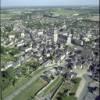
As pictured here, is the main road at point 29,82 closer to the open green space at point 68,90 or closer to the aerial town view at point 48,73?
the aerial town view at point 48,73

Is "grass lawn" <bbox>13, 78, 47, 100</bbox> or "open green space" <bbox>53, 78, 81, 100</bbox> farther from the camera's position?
"grass lawn" <bbox>13, 78, 47, 100</bbox>

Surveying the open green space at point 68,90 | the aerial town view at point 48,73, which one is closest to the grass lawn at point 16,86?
the aerial town view at point 48,73

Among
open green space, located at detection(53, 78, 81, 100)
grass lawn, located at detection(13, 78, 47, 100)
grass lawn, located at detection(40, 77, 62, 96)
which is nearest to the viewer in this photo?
open green space, located at detection(53, 78, 81, 100)

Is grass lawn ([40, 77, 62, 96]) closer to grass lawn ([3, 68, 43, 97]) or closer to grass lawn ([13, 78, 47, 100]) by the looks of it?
grass lawn ([13, 78, 47, 100])

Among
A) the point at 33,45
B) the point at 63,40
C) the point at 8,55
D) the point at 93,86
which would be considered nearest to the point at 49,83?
the point at 93,86

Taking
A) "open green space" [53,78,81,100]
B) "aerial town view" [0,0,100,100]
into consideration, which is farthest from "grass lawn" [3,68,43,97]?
"open green space" [53,78,81,100]

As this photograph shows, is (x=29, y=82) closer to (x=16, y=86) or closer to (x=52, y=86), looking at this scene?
(x=16, y=86)

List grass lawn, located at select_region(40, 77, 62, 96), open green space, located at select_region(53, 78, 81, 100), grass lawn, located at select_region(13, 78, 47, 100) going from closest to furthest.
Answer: open green space, located at select_region(53, 78, 81, 100) < grass lawn, located at select_region(13, 78, 47, 100) < grass lawn, located at select_region(40, 77, 62, 96)

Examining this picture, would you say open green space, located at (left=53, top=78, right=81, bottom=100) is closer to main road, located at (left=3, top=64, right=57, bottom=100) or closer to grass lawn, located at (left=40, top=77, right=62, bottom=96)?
grass lawn, located at (left=40, top=77, right=62, bottom=96)

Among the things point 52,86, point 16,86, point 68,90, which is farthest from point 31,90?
point 68,90
